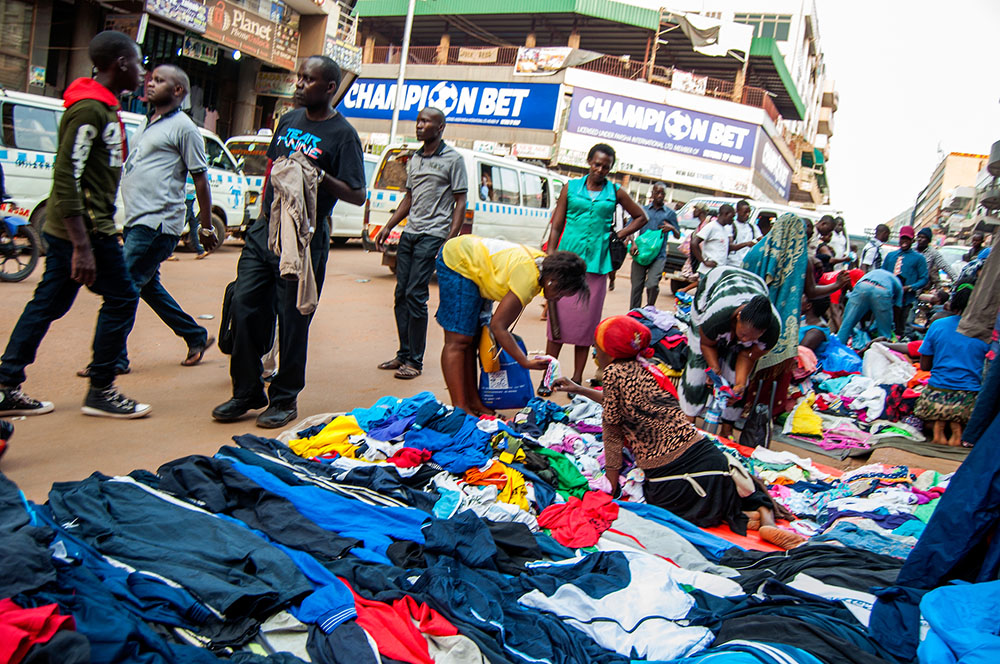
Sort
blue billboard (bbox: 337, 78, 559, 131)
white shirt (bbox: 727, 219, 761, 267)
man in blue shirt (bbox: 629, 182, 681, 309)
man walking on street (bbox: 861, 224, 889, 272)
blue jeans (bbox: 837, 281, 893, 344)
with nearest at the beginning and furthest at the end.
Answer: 1. blue jeans (bbox: 837, 281, 893, 344)
2. man in blue shirt (bbox: 629, 182, 681, 309)
3. white shirt (bbox: 727, 219, 761, 267)
4. man walking on street (bbox: 861, 224, 889, 272)
5. blue billboard (bbox: 337, 78, 559, 131)

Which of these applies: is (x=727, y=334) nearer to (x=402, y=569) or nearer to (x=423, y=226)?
(x=423, y=226)

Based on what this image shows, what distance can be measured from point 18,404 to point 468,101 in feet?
103

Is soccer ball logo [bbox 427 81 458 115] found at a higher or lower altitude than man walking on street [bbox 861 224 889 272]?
higher

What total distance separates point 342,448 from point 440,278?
1.44m

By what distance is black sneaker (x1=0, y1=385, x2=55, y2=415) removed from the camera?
13.1 feet

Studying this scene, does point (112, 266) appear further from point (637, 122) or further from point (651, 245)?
point (637, 122)

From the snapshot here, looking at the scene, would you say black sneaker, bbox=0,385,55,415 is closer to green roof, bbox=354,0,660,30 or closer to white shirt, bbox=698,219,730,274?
white shirt, bbox=698,219,730,274

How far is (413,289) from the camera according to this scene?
19.7ft

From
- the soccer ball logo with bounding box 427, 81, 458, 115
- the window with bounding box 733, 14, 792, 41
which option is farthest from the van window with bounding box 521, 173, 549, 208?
the window with bounding box 733, 14, 792, 41

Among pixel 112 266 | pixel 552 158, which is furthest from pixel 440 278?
pixel 552 158

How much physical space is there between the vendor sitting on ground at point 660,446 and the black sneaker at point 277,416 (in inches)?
76.1

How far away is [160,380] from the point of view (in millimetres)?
5199

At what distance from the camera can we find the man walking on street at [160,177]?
4.82 meters

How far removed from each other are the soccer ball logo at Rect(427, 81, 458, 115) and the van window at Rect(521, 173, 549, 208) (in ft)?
69.2
